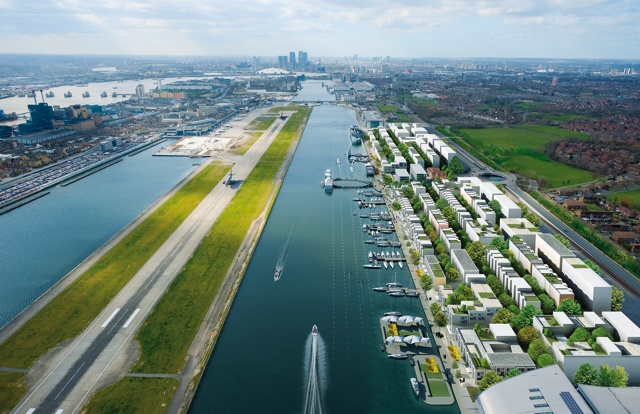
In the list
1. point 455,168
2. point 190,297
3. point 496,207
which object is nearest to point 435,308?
point 190,297

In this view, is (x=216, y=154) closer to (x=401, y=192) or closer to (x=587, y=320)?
(x=401, y=192)

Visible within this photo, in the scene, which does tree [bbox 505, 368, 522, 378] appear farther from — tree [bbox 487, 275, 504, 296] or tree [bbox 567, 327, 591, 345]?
tree [bbox 487, 275, 504, 296]

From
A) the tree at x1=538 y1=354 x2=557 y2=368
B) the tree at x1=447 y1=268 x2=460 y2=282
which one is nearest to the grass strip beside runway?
the tree at x1=447 y1=268 x2=460 y2=282

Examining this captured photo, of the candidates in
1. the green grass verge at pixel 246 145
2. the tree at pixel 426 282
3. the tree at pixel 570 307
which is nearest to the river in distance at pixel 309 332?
the tree at pixel 426 282

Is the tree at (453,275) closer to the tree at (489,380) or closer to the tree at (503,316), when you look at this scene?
the tree at (503,316)

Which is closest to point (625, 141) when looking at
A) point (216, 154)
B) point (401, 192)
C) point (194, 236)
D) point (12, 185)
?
point (401, 192)

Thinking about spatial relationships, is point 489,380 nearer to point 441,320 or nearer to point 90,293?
point 441,320
